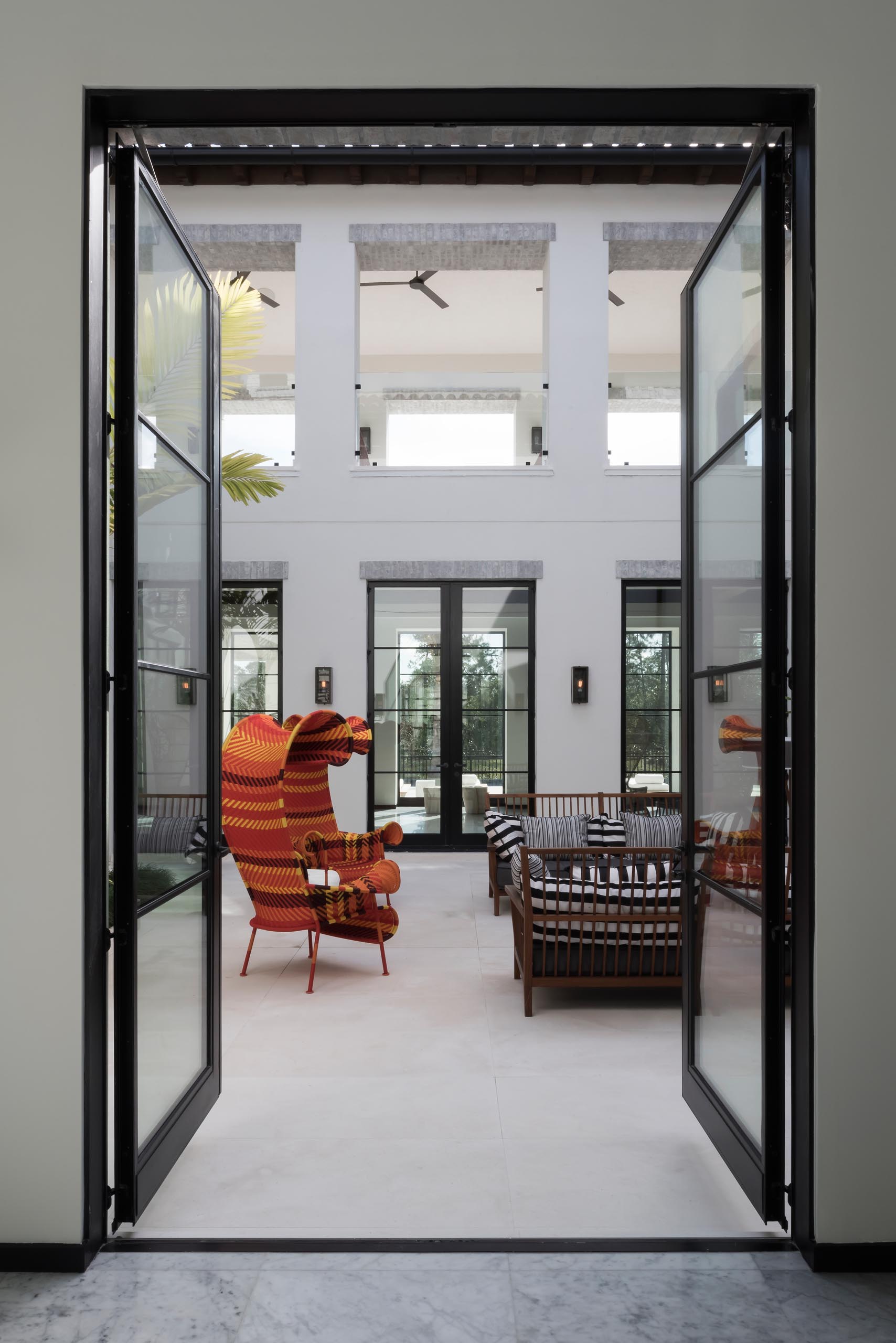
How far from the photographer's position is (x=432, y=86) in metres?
2.36

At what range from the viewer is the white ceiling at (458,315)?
1080 centimetres

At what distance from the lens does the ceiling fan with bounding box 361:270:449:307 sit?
10.2 m

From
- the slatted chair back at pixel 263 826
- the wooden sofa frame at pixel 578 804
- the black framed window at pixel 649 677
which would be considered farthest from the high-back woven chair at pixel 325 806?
the black framed window at pixel 649 677

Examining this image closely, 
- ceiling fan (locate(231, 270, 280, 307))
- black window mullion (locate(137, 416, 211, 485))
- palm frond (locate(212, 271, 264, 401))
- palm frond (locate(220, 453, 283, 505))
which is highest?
ceiling fan (locate(231, 270, 280, 307))

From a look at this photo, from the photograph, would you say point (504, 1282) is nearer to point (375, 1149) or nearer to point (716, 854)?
point (375, 1149)

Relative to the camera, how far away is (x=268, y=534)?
29.4 ft

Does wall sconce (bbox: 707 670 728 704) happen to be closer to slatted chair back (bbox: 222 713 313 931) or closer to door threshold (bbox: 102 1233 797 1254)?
door threshold (bbox: 102 1233 797 1254)

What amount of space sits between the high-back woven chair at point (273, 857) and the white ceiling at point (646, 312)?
287 inches

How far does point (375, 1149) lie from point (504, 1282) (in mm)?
811

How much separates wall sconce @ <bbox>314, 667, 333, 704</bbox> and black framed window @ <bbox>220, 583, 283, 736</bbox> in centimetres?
39

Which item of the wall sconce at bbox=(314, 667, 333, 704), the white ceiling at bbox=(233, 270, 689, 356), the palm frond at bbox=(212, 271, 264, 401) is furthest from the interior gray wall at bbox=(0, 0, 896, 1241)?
the white ceiling at bbox=(233, 270, 689, 356)

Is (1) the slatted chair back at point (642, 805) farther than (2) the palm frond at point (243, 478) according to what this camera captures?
Yes

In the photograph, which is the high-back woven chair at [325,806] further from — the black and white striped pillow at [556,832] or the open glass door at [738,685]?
the open glass door at [738,685]

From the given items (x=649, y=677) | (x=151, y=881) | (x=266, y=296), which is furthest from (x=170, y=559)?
(x=266, y=296)
